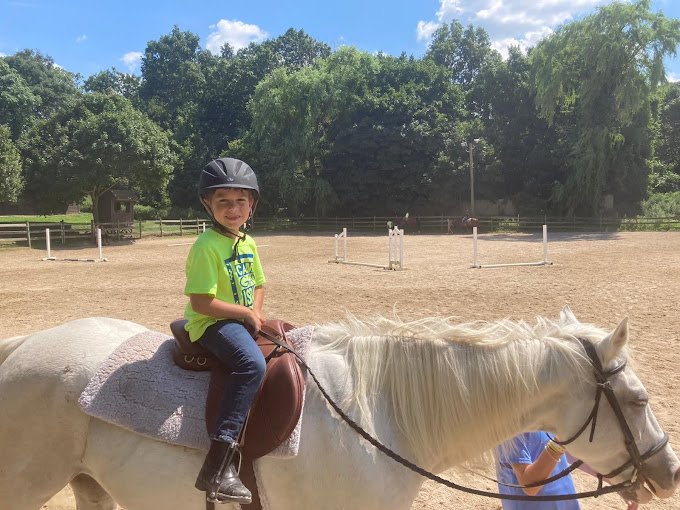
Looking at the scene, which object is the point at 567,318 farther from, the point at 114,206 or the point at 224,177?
the point at 114,206

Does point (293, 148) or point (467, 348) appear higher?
point (293, 148)

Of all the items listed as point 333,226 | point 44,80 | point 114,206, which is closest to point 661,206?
point 333,226

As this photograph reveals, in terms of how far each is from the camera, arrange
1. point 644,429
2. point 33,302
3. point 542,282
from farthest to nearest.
A: 1. point 542,282
2. point 33,302
3. point 644,429

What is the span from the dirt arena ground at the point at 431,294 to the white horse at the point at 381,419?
16.6 inches

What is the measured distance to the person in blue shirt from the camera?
7.40ft

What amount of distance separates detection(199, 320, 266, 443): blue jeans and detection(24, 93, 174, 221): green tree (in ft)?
88.5

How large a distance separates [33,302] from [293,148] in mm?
29987

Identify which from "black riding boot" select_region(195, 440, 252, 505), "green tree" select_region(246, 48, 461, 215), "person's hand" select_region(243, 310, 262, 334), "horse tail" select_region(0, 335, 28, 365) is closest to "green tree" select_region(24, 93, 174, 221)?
"green tree" select_region(246, 48, 461, 215)

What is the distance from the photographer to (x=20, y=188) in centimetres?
2555

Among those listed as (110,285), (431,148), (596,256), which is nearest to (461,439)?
(110,285)

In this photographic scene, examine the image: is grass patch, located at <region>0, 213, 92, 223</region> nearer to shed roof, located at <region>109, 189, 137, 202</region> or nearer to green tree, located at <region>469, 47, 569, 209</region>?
shed roof, located at <region>109, 189, 137, 202</region>

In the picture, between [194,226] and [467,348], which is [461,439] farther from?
[194,226]

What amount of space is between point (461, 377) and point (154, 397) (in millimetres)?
1260

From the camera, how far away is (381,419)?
6.56 ft
